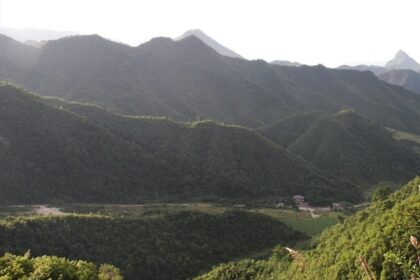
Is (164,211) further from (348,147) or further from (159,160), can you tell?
(348,147)

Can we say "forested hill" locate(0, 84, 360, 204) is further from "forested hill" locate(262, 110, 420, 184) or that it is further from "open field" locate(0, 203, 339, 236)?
"forested hill" locate(262, 110, 420, 184)

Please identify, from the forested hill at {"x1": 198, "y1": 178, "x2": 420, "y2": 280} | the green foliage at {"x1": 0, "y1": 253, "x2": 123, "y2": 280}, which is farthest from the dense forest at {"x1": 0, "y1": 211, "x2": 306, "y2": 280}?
the green foliage at {"x1": 0, "y1": 253, "x2": 123, "y2": 280}

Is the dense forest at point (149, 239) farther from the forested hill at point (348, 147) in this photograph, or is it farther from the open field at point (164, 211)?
the forested hill at point (348, 147)

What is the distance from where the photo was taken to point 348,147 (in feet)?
515

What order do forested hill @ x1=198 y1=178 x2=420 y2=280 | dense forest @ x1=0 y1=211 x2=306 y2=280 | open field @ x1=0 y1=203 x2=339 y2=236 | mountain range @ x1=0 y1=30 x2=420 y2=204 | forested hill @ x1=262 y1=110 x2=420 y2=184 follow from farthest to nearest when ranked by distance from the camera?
forested hill @ x1=262 y1=110 x2=420 y2=184 → mountain range @ x1=0 y1=30 x2=420 y2=204 → open field @ x1=0 y1=203 x2=339 y2=236 → dense forest @ x1=0 y1=211 x2=306 y2=280 → forested hill @ x1=198 y1=178 x2=420 y2=280

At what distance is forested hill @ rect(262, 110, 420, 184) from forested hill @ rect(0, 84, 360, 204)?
20421mm

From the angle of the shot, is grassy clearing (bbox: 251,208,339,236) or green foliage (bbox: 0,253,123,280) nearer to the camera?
green foliage (bbox: 0,253,123,280)

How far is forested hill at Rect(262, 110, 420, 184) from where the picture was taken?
490ft

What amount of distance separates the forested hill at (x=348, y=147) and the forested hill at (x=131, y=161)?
67.0 ft

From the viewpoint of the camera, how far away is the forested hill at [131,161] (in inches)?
4028

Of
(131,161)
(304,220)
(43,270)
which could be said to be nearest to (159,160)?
(131,161)

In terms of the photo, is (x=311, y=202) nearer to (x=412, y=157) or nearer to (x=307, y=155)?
(x=307, y=155)

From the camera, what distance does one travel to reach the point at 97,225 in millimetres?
68250

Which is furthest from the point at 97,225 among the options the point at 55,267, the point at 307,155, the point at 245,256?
the point at 307,155
